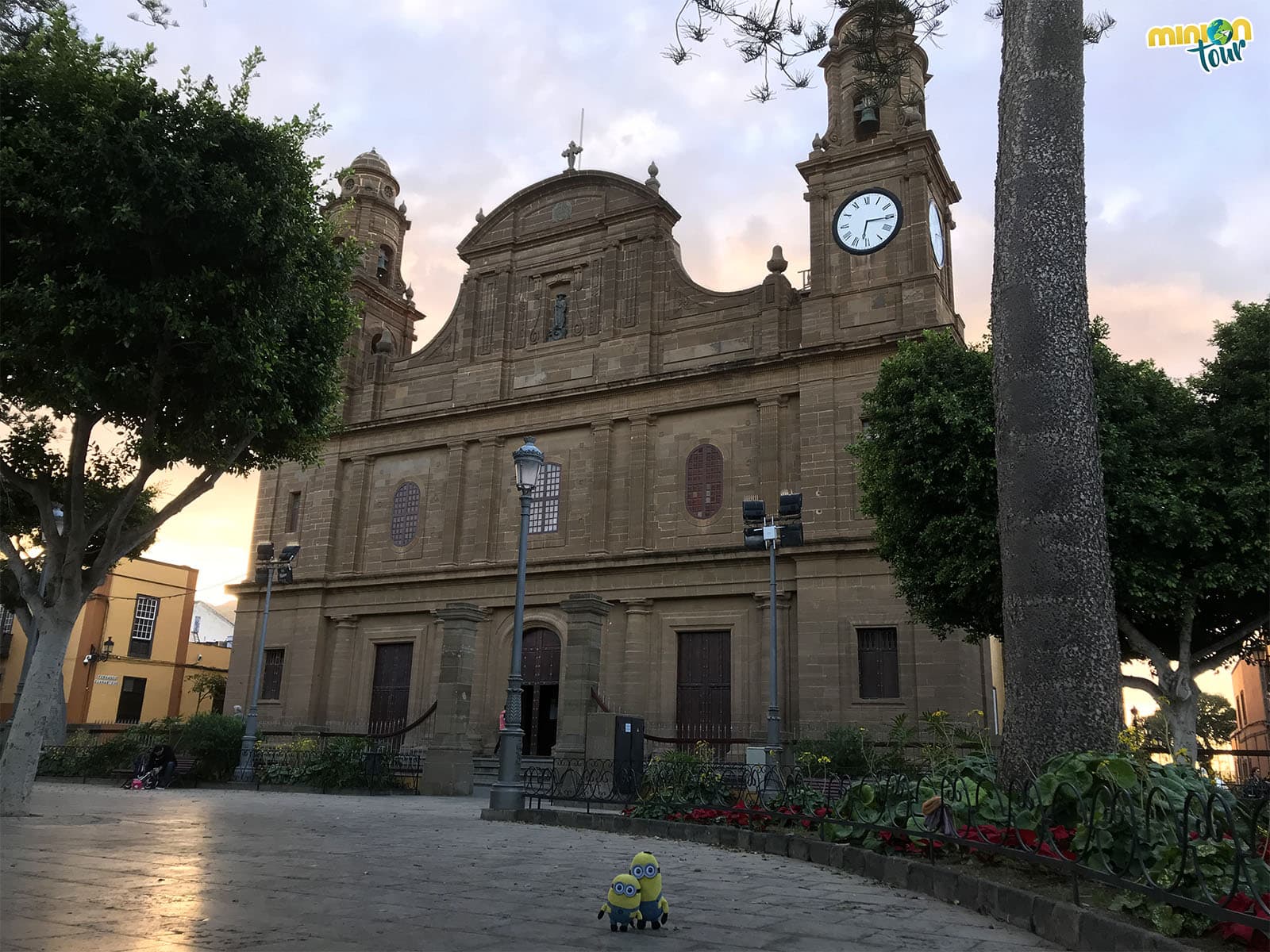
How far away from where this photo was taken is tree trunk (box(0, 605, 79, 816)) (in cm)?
1178

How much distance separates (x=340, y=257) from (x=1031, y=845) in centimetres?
1219

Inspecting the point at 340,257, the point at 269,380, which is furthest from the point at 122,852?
the point at 340,257

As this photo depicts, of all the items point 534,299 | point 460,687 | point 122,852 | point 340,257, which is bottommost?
point 122,852

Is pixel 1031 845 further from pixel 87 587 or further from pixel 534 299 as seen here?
pixel 534 299

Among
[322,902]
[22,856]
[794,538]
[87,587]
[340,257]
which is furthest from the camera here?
[794,538]

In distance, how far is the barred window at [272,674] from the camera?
100 ft

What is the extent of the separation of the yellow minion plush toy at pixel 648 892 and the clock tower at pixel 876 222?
66.1 ft

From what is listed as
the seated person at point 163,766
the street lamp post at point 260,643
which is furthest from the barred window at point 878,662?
the seated person at point 163,766

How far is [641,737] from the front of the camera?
55.4 feet

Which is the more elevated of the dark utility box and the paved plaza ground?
the dark utility box

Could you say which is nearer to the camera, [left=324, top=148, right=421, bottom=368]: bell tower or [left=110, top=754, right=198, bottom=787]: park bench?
[left=110, top=754, right=198, bottom=787]: park bench

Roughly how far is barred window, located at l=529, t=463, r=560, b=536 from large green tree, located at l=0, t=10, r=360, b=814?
14562mm

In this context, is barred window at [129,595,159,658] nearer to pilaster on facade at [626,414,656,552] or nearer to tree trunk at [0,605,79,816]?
pilaster on facade at [626,414,656,552]

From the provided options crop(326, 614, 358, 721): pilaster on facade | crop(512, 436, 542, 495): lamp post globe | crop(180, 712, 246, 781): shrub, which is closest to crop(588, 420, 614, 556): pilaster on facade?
crop(326, 614, 358, 721): pilaster on facade
